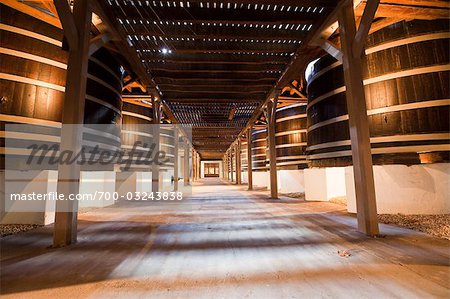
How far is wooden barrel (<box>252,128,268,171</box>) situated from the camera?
14.0 metres

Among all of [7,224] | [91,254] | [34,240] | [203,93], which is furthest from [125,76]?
[91,254]

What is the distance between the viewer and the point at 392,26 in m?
4.12

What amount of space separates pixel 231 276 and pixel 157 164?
17.5 feet

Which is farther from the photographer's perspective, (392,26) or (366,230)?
(392,26)

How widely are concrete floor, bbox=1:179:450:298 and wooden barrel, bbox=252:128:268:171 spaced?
1070 centimetres

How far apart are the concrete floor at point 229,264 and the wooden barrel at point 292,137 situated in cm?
626

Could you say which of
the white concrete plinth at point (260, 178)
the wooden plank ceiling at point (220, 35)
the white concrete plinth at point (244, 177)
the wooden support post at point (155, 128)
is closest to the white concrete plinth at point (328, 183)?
the wooden plank ceiling at point (220, 35)

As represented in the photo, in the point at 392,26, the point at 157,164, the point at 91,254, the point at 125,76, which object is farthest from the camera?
the point at 125,76

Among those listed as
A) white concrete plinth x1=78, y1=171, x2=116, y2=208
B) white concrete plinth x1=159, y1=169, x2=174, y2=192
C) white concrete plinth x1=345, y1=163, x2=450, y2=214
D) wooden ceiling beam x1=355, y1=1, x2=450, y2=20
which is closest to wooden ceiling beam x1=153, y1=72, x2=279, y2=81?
wooden ceiling beam x1=355, y1=1, x2=450, y2=20

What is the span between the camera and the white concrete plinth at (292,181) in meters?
8.88

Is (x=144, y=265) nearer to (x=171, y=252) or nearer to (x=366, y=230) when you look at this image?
(x=171, y=252)

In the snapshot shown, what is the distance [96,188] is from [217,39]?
13.1 feet

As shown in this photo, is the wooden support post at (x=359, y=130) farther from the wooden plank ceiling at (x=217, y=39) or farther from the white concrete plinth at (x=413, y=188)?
the white concrete plinth at (x=413, y=188)

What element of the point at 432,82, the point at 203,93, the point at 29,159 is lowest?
the point at 29,159
